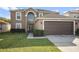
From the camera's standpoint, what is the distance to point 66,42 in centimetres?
789

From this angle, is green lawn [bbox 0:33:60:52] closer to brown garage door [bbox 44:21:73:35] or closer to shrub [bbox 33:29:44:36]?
shrub [bbox 33:29:44:36]

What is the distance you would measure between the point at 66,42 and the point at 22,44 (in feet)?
5.16

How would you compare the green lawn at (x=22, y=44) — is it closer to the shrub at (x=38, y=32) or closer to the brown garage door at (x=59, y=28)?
the shrub at (x=38, y=32)

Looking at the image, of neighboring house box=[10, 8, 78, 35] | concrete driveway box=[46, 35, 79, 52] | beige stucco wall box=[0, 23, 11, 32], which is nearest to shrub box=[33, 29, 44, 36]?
neighboring house box=[10, 8, 78, 35]

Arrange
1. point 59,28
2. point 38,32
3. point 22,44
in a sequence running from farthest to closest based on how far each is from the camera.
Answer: point 59,28, point 38,32, point 22,44

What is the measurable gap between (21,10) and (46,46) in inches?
62.5

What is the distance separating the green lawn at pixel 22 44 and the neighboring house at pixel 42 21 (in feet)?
1.17

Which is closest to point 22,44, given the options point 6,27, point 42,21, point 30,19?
point 6,27

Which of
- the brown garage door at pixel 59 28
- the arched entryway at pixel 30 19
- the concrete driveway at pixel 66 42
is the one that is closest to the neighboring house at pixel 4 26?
the arched entryway at pixel 30 19

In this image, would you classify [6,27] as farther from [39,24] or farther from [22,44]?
[39,24]

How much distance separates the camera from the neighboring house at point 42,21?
796 centimetres
